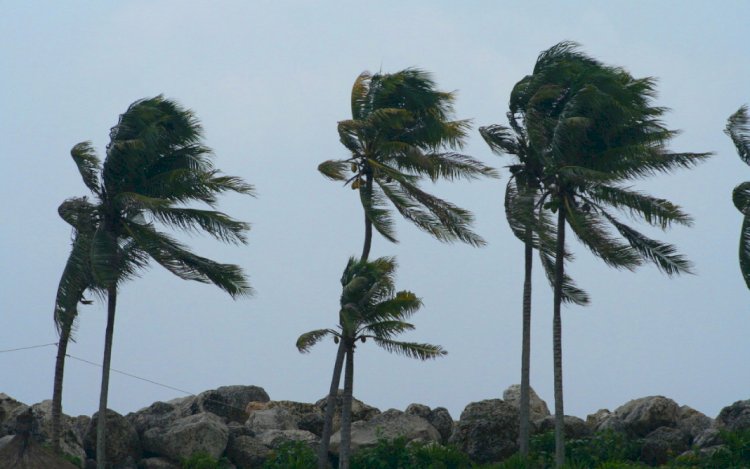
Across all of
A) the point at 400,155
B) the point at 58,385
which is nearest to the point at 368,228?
the point at 400,155

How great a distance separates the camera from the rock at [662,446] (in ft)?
123

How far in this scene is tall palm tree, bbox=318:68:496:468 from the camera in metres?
38.6

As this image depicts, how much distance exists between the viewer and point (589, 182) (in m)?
36.1

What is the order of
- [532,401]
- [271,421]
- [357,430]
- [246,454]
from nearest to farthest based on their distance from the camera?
[246,454], [357,430], [271,421], [532,401]

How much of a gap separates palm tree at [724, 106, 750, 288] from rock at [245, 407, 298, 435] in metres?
17.0

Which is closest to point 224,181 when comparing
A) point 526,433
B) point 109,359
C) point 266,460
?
point 109,359

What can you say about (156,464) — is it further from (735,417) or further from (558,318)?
(735,417)

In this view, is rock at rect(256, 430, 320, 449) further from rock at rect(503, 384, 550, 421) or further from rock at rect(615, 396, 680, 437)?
rock at rect(615, 396, 680, 437)

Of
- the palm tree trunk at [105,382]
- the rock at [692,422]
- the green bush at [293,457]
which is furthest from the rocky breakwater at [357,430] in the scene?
the palm tree trunk at [105,382]

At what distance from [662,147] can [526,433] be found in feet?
33.1

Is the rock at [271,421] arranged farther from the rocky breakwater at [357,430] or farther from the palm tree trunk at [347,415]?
the palm tree trunk at [347,415]

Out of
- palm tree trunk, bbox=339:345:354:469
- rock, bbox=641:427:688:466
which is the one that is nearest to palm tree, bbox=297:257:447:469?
palm tree trunk, bbox=339:345:354:469

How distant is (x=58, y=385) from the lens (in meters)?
35.8

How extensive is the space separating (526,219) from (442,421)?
976cm
